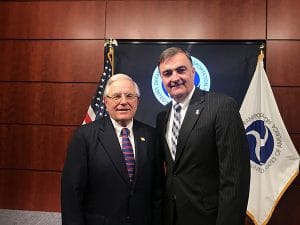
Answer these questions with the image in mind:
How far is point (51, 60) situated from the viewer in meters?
3.58

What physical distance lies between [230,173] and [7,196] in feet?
10.3

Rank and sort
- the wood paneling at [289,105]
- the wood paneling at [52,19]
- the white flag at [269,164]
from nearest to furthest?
the white flag at [269,164] → the wood paneling at [289,105] → the wood paneling at [52,19]

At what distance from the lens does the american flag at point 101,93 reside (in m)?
3.10

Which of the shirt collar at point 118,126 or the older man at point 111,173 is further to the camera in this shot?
the shirt collar at point 118,126

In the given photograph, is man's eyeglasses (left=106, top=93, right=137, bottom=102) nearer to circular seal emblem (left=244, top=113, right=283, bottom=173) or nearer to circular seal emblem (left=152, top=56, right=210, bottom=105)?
circular seal emblem (left=152, top=56, right=210, bottom=105)

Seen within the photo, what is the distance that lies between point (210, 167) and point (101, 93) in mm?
1908

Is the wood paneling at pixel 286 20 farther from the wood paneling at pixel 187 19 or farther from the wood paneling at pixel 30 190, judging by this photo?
Answer: the wood paneling at pixel 30 190

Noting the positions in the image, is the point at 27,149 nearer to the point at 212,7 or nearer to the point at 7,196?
the point at 7,196

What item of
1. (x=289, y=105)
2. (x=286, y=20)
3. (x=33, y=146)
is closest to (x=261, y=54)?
(x=286, y=20)

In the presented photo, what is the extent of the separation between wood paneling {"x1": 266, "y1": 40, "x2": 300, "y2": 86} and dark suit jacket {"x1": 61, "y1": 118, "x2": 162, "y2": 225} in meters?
2.24

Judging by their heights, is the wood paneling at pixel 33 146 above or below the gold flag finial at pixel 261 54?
below

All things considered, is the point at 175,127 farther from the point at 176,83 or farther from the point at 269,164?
the point at 269,164

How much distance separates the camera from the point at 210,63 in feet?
10.8

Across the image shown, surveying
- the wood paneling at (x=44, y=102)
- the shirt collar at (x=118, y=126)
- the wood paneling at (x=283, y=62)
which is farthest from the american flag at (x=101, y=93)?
the wood paneling at (x=283, y=62)
